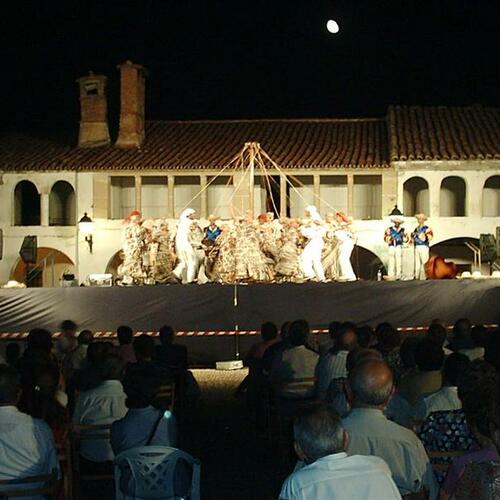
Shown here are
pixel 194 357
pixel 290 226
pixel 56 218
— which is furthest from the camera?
pixel 56 218

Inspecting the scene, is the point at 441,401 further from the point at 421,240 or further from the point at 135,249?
the point at 421,240

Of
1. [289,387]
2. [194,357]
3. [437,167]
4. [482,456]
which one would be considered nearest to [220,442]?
[289,387]

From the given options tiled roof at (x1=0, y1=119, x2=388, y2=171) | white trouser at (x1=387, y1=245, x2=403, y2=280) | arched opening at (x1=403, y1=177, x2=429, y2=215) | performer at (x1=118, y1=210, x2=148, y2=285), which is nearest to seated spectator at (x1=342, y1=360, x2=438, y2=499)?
performer at (x1=118, y1=210, x2=148, y2=285)

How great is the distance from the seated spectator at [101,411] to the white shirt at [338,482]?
4242 mm

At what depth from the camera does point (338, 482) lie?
424 centimetres

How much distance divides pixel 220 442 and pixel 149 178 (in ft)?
64.3

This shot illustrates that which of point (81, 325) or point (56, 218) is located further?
point (56, 218)

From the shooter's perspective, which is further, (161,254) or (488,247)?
(488,247)

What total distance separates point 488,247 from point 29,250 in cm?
1261

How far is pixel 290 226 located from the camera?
23141mm

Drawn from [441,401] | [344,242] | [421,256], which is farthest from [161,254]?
[441,401]

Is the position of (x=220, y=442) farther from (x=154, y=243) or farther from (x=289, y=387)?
(x=154, y=243)

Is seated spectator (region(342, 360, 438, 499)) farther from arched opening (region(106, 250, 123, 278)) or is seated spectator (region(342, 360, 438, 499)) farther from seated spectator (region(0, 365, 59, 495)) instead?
arched opening (region(106, 250, 123, 278))

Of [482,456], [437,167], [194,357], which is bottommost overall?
[194,357]
